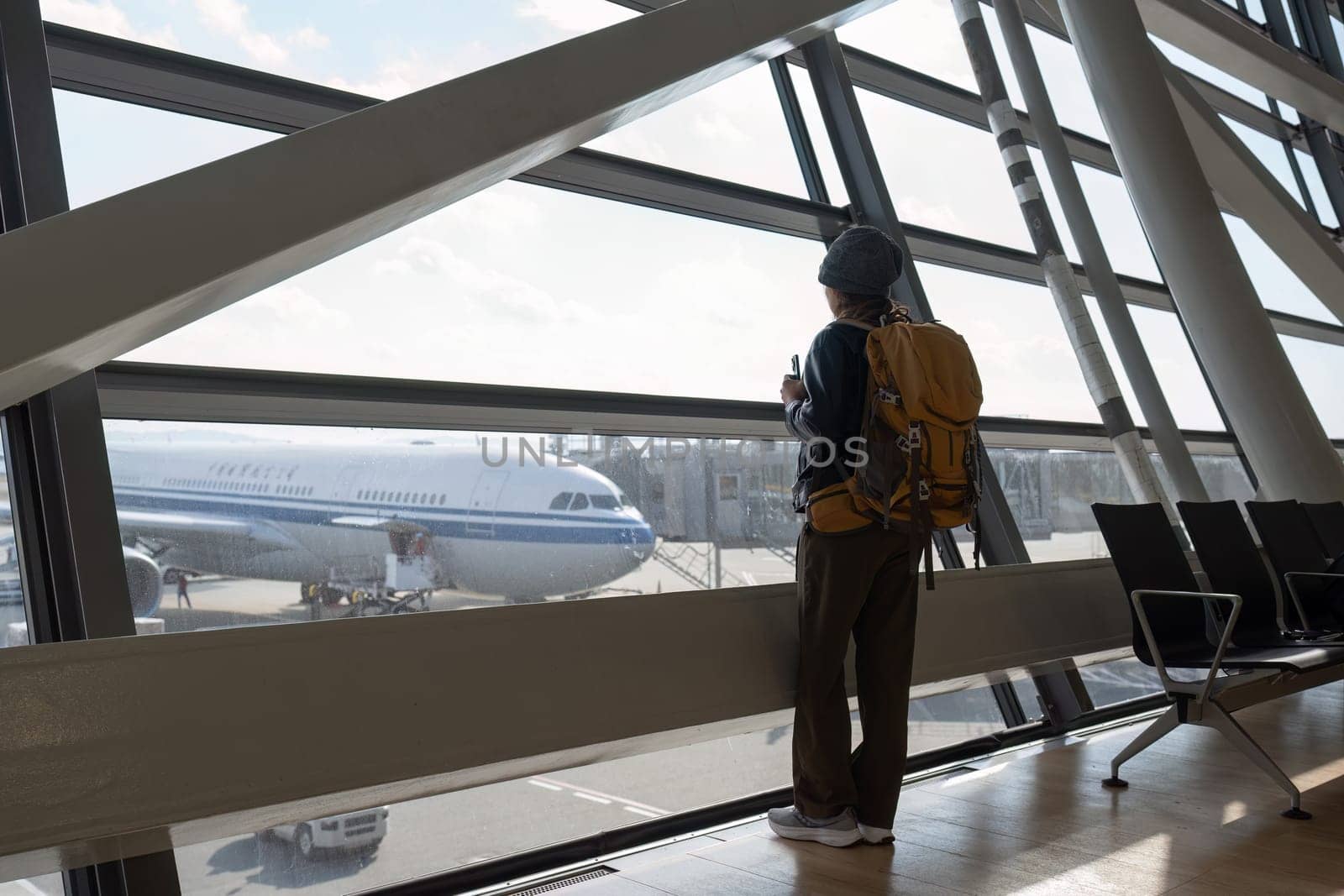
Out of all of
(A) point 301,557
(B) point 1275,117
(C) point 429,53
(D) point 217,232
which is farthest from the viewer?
(B) point 1275,117

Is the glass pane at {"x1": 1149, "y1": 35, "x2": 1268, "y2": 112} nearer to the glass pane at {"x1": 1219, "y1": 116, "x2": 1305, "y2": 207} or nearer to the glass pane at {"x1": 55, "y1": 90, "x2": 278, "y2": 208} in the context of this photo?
the glass pane at {"x1": 1219, "y1": 116, "x2": 1305, "y2": 207}

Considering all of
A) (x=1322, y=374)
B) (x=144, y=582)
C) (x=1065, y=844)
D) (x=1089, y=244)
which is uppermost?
(x=1089, y=244)

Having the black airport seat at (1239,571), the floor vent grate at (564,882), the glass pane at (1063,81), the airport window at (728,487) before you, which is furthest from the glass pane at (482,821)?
the glass pane at (1063,81)

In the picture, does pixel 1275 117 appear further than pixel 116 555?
Yes

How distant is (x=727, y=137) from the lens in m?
4.60

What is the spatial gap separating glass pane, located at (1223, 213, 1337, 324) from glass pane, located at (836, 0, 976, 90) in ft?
11.0

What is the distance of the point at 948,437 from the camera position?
2.68 metres

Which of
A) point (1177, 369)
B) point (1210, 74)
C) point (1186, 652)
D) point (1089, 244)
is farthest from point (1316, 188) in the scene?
point (1186, 652)

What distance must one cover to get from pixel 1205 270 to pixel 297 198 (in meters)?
Answer: 4.44

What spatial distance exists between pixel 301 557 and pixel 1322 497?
460 centimetres

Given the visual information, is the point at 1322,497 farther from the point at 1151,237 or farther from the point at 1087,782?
the point at 1087,782

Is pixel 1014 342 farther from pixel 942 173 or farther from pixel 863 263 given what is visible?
pixel 863 263

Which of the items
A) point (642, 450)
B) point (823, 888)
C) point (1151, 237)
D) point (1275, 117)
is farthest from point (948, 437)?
point (1275, 117)

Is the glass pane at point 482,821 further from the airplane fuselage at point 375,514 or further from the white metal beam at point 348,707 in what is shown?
the airplane fuselage at point 375,514
